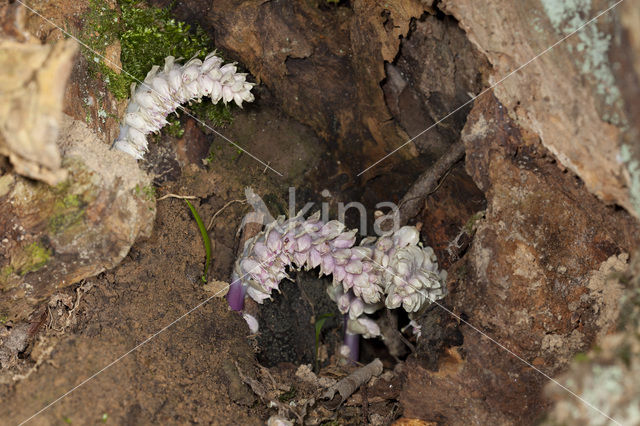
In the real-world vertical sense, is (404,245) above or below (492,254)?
below

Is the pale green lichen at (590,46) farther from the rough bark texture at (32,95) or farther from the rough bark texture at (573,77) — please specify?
the rough bark texture at (32,95)

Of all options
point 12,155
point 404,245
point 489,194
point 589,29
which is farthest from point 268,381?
point 589,29

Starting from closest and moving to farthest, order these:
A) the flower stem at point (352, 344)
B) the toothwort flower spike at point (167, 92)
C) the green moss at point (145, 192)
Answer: the green moss at point (145, 192)
the toothwort flower spike at point (167, 92)
the flower stem at point (352, 344)

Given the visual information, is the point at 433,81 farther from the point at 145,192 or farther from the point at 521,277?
the point at 145,192

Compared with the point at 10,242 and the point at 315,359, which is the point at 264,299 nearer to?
the point at 315,359

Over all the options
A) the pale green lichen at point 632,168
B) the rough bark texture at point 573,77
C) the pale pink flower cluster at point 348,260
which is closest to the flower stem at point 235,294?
the pale pink flower cluster at point 348,260

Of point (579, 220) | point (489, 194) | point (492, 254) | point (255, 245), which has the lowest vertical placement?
point (255, 245)
